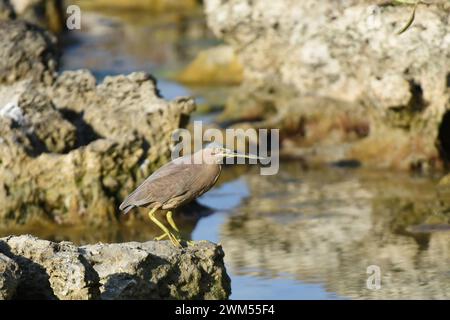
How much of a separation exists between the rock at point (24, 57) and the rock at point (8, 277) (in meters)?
7.27

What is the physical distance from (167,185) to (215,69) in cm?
1455

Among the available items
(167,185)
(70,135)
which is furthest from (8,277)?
(70,135)

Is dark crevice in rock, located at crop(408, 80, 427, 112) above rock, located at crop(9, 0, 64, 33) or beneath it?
beneath

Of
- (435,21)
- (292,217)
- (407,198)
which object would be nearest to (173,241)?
(292,217)

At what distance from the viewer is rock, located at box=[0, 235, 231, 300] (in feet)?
28.5

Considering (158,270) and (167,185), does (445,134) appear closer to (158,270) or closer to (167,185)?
(167,185)

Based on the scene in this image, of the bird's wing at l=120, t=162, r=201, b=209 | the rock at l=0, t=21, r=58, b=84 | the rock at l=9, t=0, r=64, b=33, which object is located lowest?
the bird's wing at l=120, t=162, r=201, b=209

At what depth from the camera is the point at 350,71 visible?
18000 mm

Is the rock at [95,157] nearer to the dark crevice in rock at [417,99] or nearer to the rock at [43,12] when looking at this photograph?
the dark crevice in rock at [417,99]

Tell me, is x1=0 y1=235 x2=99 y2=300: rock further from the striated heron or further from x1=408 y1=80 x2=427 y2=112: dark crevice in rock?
x1=408 y1=80 x2=427 y2=112: dark crevice in rock

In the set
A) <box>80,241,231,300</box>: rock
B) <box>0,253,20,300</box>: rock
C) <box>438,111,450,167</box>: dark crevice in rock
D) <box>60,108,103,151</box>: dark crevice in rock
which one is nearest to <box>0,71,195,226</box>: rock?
<box>60,108,103,151</box>: dark crevice in rock

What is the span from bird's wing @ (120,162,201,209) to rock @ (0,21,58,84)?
16.9 ft

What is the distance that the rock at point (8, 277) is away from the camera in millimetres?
8242

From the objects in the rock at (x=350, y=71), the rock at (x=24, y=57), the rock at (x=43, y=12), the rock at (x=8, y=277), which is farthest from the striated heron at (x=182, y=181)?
the rock at (x=43, y=12)
